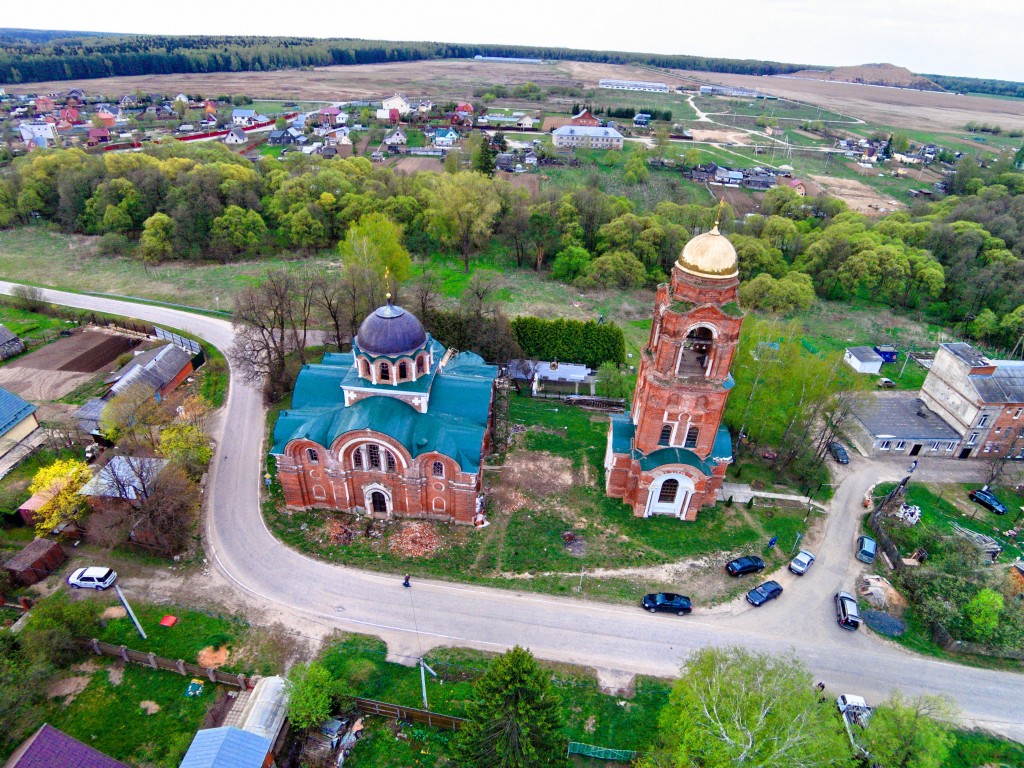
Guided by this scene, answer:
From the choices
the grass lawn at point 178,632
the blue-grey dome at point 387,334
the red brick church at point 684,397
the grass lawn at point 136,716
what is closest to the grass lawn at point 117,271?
the blue-grey dome at point 387,334

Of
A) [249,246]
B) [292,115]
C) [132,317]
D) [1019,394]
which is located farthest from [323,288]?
[292,115]

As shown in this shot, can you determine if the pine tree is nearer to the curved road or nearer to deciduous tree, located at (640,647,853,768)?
deciduous tree, located at (640,647,853,768)

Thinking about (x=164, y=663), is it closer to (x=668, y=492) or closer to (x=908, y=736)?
(x=668, y=492)

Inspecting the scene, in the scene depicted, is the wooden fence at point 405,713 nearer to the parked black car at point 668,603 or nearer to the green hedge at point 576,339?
the parked black car at point 668,603

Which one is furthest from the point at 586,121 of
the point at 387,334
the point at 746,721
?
the point at 746,721

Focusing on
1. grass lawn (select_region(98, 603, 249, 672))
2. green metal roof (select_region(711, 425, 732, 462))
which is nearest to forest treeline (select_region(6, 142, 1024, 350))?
green metal roof (select_region(711, 425, 732, 462))

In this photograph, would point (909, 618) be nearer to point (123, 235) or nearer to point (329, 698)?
point (329, 698)
